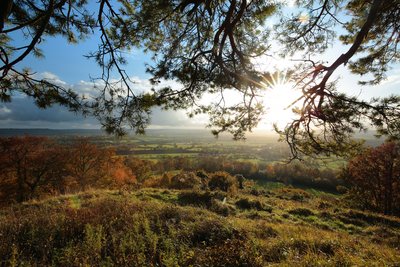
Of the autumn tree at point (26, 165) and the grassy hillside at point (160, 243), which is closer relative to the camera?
the grassy hillside at point (160, 243)

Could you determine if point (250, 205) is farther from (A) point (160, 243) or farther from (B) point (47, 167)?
(B) point (47, 167)

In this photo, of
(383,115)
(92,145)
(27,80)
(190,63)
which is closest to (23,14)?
(27,80)

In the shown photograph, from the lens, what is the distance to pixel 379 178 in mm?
22891

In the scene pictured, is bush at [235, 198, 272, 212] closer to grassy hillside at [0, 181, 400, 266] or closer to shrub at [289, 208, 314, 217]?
shrub at [289, 208, 314, 217]

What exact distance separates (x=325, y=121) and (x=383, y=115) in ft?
2.94

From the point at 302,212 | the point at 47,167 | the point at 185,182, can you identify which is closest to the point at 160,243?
the point at 302,212

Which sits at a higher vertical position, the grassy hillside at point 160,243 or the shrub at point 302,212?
the grassy hillside at point 160,243

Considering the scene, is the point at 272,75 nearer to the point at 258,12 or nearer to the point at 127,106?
the point at 258,12

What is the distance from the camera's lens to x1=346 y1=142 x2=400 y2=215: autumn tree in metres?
21.4

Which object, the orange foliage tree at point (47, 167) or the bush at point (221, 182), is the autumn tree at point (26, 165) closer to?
the orange foliage tree at point (47, 167)

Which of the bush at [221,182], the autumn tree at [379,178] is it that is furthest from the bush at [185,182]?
the autumn tree at [379,178]

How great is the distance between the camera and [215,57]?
4.61 metres

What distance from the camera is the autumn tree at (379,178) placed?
2142 centimetres

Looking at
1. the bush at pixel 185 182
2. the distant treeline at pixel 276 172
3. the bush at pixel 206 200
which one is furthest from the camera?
the distant treeline at pixel 276 172
